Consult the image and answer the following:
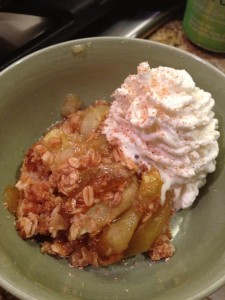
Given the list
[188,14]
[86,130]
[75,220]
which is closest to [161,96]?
[86,130]

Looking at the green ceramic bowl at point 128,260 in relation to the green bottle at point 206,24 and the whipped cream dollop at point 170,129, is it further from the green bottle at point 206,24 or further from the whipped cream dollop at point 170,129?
the green bottle at point 206,24

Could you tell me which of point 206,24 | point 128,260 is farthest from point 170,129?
point 206,24

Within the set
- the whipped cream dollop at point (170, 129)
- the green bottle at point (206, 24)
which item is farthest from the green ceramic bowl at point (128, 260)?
the green bottle at point (206, 24)

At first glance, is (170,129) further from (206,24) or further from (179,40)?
(179,40)

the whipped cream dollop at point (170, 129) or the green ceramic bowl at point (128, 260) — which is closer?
the green ceramic bowl at point (128, 260)

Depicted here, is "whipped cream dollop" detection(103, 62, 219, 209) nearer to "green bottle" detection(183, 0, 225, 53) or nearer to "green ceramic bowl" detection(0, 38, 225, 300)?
"green ceramic bowl" detection(0, 38, 225, 300)

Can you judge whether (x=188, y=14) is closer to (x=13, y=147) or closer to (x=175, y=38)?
(x=175, y=38)

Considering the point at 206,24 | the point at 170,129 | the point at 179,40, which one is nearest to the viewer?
the point at 170,129
